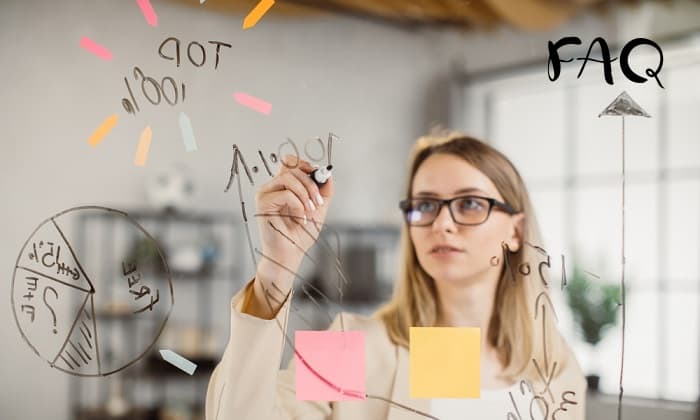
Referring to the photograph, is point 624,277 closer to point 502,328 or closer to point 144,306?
point 502,328

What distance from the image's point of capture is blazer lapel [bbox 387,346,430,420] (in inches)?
28.5

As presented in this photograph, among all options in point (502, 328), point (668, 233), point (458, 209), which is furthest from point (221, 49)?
point (668, 233)

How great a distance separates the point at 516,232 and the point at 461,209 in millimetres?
62

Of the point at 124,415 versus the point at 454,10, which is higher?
the point at 454,10

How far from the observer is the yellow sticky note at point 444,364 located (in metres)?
0.72

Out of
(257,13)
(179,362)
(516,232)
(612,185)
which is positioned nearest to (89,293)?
(179,362)

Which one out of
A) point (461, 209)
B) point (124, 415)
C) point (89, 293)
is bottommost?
point (124, 415)

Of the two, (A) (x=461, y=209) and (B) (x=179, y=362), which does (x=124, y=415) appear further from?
(A) (x=461, y=209)

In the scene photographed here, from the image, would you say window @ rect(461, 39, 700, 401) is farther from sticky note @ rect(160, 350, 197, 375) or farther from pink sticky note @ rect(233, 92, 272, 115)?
sticky note @ rect(160, 350, 197, 375)

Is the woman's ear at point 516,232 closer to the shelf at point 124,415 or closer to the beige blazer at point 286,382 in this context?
the beige blazer at point 286,382

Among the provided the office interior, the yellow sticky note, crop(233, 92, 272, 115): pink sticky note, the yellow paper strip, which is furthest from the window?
the yellow paper strip

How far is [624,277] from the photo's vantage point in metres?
0.73

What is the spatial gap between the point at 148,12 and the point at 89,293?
1.00ft

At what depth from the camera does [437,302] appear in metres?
0.74
